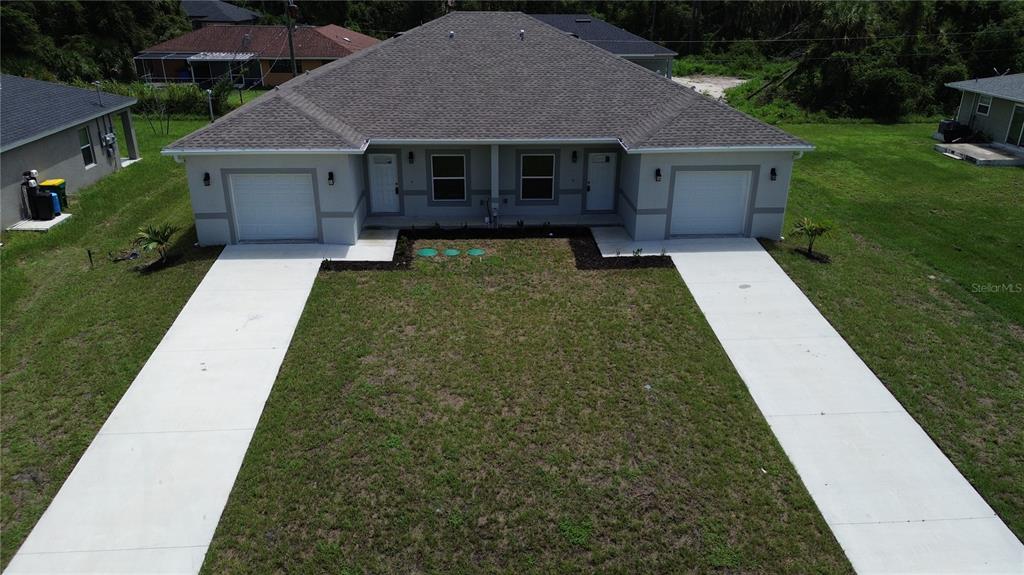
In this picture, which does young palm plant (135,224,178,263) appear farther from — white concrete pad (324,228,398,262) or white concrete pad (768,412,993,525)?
white concrete pad (768,412,993,525)

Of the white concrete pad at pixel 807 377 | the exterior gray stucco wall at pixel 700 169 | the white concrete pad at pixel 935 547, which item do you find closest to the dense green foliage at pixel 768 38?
the exterior gray stucco wall at pixel 700 169

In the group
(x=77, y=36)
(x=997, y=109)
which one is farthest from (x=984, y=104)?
(x=77, y=36)

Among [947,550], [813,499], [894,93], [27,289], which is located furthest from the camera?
[894,93]

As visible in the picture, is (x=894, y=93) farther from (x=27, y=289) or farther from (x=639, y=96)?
(x=27, y=289)

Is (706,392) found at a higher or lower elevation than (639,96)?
lower

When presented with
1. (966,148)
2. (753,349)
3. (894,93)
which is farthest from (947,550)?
(894,93)

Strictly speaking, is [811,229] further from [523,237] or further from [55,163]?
[55,163]
